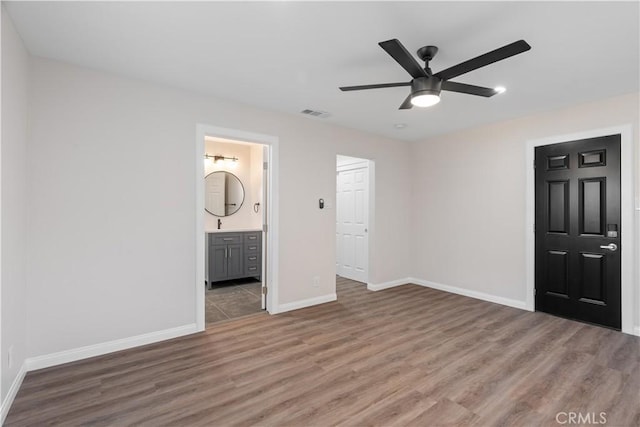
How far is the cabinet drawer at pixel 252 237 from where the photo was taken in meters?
5.54

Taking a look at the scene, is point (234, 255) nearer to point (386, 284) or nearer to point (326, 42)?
point (386, 284)

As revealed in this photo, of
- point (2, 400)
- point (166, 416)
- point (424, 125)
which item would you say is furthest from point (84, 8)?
point (424, 125)

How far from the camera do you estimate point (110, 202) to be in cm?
282

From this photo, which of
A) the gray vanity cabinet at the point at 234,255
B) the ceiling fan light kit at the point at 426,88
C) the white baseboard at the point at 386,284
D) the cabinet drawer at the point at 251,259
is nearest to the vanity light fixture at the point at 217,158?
the gray vanity cabinet at the point at 234,255

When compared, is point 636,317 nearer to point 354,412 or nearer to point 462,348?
point 462,348

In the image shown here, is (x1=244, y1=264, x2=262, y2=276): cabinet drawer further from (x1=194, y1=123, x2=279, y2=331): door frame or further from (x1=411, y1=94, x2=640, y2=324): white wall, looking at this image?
(x1=411, y1=94, x2=640, y2=324): white wall

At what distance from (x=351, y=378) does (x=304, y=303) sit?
5.87 ft

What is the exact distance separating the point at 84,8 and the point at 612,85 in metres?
4.46

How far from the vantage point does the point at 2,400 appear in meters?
1.93

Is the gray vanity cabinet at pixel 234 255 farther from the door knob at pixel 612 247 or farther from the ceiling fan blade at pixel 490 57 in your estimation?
the door knob at pixel 612 247

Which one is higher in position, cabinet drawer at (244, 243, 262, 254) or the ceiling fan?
the ceiling fan

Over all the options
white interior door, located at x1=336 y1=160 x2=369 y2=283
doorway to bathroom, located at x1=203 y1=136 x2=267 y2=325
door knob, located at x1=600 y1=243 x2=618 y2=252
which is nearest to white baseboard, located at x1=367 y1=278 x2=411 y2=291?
white interior door, located at x1=336 y1=160 x2=369 y2=283

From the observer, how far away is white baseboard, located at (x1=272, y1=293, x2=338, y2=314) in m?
3.93

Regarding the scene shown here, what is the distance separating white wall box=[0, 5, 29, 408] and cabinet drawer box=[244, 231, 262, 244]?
3.25 meters
